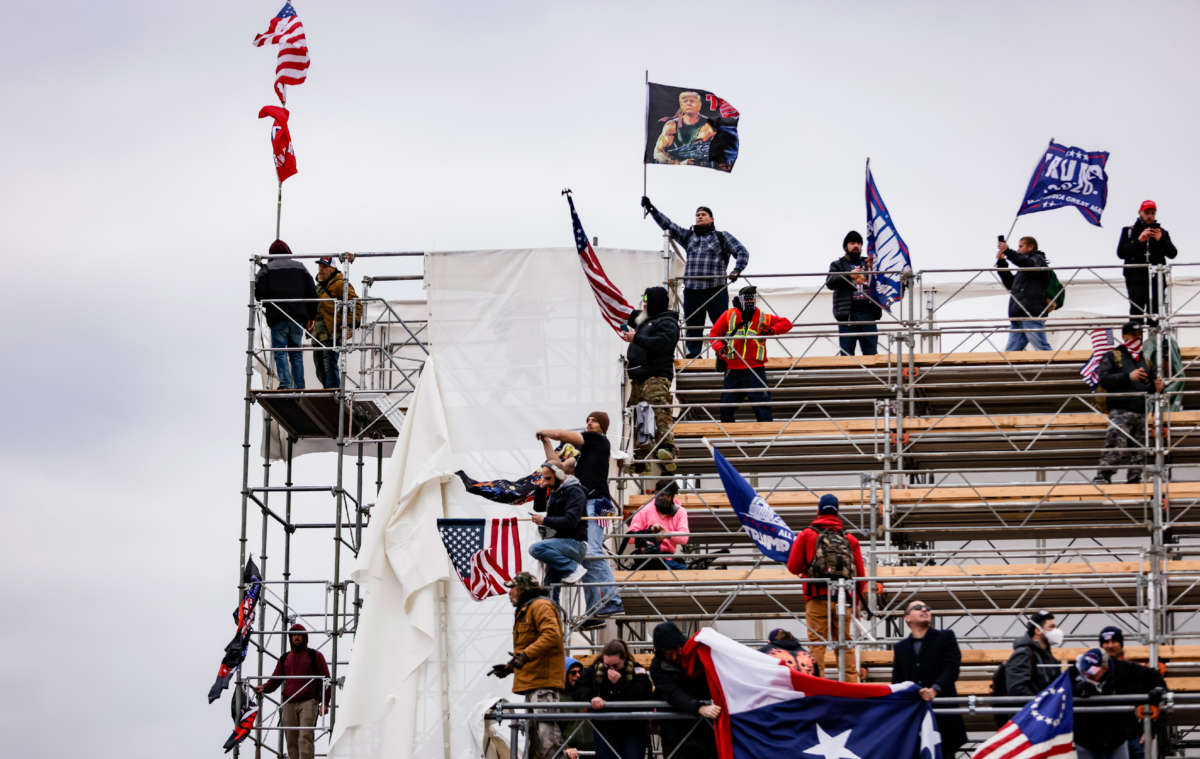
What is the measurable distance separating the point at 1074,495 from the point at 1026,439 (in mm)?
1693

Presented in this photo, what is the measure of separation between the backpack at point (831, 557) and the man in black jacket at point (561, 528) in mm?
2034

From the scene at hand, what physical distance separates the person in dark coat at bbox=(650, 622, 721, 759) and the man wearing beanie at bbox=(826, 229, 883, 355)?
984 cm

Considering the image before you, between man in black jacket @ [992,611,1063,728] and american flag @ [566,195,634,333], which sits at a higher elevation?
american flag @ [566,195,634,333]

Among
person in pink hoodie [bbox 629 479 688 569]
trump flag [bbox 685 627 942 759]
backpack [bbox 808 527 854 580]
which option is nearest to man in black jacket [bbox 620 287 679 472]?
person in pink hoodie [bbox 629 479 688 569]

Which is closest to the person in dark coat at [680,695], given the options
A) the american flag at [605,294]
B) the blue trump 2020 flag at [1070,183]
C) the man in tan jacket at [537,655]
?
the man in tan jacket at [537,655]

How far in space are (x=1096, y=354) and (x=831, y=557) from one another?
7.23 metres

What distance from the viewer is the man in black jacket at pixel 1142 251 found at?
2567 cm

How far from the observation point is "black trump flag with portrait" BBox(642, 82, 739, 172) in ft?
88.4

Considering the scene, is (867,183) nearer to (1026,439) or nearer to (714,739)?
(1026,439)

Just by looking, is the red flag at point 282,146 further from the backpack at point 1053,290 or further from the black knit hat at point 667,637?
the black knit hat at point 667,637

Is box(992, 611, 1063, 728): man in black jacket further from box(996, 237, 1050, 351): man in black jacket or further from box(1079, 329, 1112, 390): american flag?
box(996, 237, 1050, 351): man in black jacket

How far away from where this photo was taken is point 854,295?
26.3 m

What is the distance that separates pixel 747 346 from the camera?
24.5m

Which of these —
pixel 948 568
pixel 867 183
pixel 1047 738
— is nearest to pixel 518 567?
pixel 948 568
